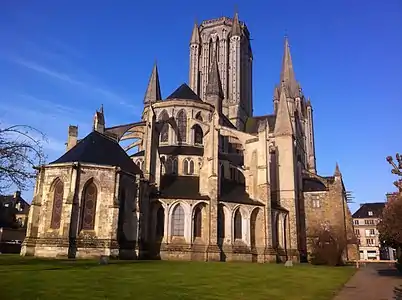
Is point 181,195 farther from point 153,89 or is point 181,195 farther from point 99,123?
point 153,89

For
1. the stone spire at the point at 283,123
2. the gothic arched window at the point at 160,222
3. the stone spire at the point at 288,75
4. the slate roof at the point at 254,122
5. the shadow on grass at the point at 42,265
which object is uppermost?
the stone spire at the point at 288,75

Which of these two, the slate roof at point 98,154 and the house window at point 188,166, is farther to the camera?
the house window at point 188,166

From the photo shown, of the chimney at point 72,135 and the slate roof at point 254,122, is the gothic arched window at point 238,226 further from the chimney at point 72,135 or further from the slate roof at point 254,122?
the slate roof at point 254,122

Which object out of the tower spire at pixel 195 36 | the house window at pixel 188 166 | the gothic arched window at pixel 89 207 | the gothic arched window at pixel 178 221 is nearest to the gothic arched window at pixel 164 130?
the house window at pixel 188 166

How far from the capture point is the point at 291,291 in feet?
47.2

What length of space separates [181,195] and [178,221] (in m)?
2.32

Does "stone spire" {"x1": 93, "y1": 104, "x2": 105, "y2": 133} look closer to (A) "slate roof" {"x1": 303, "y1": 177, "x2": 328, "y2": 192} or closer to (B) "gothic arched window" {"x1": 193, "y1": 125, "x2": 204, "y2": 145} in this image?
(B) "gothic arched window" {"x1": 193, "y1": 125, "x2": 204, "y2": 145}

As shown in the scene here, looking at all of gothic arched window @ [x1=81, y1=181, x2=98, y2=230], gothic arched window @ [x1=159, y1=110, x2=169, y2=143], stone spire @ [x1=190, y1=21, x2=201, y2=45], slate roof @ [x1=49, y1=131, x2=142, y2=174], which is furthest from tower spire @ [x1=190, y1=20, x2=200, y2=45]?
gothic arched window @ [x1=81, y1=181, x2=98, y2=230]

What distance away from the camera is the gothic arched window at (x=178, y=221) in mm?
34812

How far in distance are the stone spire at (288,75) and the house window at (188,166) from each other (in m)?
36.4

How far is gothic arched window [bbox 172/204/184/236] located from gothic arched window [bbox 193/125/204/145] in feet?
42.7

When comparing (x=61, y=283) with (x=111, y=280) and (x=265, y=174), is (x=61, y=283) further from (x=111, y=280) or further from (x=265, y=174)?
(x=265, y=174)

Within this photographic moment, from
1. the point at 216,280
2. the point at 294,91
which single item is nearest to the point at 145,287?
the point at 216,280

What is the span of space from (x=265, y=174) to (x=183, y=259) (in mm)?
11858
